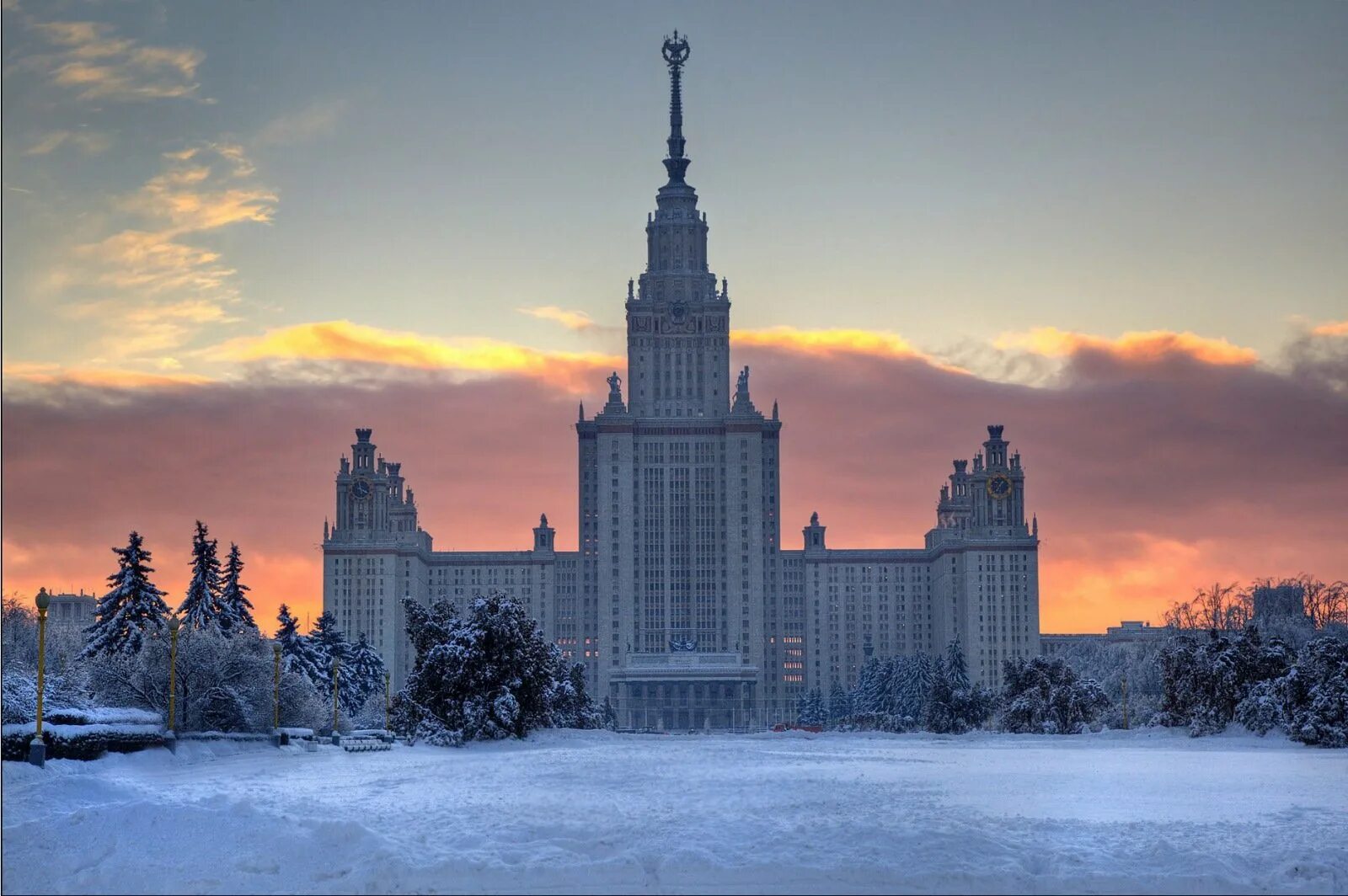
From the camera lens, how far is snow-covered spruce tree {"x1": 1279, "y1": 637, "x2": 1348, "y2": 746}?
72.1 meters

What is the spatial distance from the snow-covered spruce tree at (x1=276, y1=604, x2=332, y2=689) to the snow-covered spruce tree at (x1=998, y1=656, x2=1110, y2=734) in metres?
47.0

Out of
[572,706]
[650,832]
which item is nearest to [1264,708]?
[572,706]

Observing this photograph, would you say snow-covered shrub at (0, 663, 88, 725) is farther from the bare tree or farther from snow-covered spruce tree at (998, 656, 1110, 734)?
the bare tree

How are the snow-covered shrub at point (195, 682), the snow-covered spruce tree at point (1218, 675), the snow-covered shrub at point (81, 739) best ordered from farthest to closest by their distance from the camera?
the snow-covered spruce tree at point (1218, 675)
the snow-covered shrub at point (195, 682)
the snow-covered shrub at point (81, 739)

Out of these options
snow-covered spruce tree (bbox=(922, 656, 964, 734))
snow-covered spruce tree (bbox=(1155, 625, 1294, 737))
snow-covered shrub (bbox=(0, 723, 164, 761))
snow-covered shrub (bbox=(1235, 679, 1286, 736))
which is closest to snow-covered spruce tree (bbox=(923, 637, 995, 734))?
snow-covered spruce tree (bbox=(922, 656, 964, 734))

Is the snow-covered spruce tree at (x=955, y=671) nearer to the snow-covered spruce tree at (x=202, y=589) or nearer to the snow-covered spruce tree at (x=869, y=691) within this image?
the snow-covered spruce tree at (x=869, y=691)

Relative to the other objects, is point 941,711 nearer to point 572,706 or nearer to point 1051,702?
point 1051,702

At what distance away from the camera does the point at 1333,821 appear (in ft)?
119

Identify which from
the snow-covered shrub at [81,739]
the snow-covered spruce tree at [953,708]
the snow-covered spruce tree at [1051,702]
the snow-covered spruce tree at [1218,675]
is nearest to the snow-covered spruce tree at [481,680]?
the snow-covered shrub at [81,739]

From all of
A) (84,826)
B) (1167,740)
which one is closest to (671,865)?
(84,826)

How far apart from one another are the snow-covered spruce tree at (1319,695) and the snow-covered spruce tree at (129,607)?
54591 mm

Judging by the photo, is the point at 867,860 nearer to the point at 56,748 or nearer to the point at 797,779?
the point at 797,779

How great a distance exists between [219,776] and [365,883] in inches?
742

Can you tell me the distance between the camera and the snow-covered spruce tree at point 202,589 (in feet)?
278
